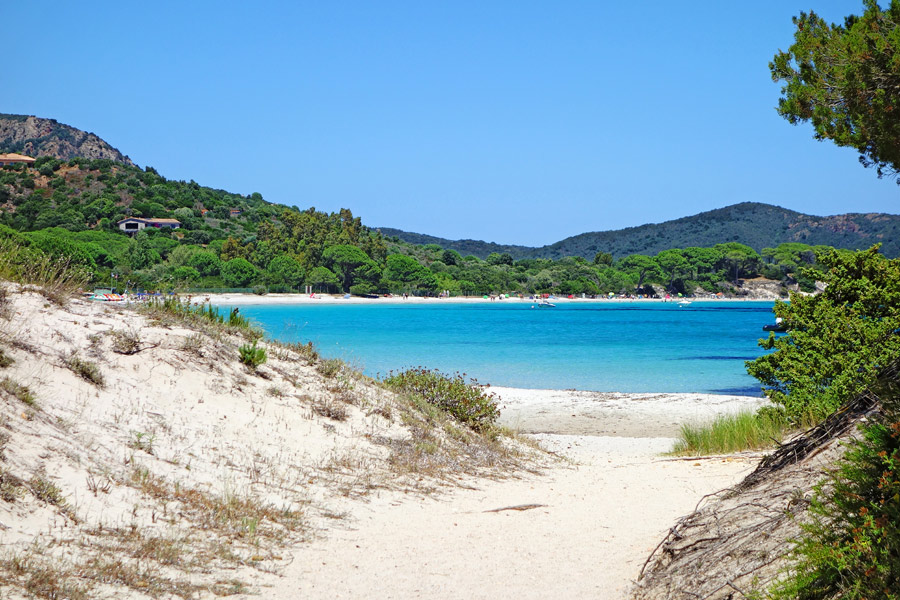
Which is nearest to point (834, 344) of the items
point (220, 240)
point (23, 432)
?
point (23, 432)

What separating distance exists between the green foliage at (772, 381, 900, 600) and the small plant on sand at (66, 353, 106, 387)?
7183 millimetres

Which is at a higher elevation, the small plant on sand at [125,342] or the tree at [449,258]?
the tree at [449,258]

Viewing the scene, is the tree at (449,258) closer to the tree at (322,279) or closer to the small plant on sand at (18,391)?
the tree at (322,279)

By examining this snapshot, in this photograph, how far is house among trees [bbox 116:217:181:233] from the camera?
113 meters

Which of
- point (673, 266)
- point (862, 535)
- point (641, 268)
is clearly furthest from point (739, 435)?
point (641, 268)

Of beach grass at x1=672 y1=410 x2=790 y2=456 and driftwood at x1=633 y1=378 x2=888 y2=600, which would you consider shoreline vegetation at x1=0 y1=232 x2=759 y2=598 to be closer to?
driftwood at x1=633 y1=378 x2=888 y2=600

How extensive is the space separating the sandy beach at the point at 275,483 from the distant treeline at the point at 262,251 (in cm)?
6738

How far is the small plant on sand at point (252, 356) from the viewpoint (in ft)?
33.9

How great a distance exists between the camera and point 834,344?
35.8ft

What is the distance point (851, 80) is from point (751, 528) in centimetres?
437

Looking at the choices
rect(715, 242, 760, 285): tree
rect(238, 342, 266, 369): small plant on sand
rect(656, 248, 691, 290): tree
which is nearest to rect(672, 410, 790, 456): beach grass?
rect(238, 342, 266, 369): small plant on sand

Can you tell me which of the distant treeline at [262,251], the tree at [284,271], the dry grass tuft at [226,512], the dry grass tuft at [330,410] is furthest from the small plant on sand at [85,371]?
the tree at [284,271]

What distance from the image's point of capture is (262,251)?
11794 centimetres

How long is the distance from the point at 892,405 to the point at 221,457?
6.03 metres
